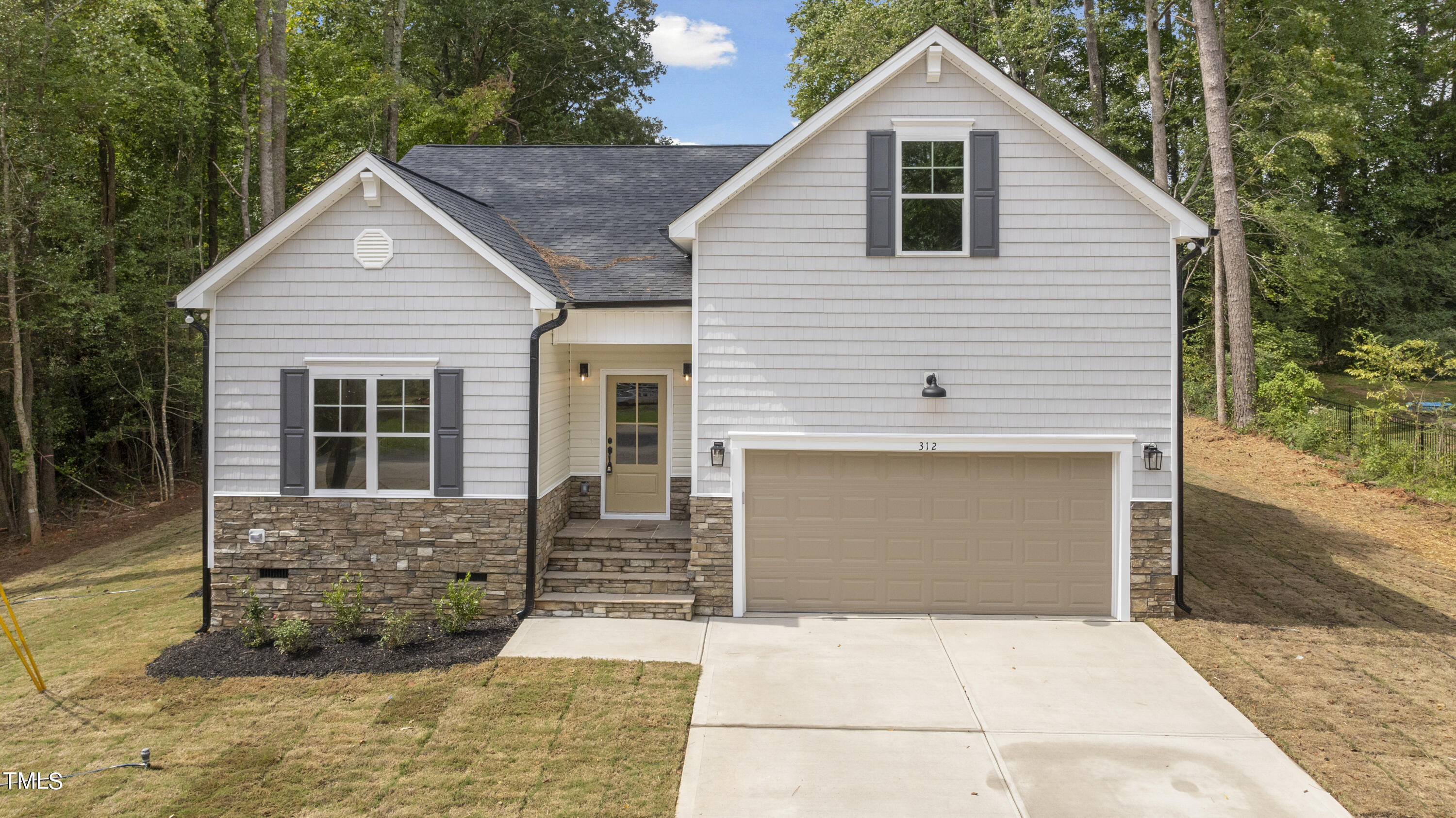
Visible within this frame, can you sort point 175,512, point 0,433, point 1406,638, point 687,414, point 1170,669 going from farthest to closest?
point 175,512 < point 0,433 < point 687,414 < point 1406,638 < point 1170,669

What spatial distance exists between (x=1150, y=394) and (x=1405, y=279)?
24.1 m

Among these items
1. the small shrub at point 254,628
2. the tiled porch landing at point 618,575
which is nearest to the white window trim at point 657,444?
the tiled porch landing at point 618,575

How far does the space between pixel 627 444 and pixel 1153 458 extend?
20.4 ft

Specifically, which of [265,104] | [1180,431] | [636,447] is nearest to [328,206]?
[636,447]

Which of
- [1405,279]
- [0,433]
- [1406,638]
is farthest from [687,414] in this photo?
[1405,279]

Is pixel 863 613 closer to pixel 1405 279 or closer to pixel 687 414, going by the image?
pixel 687 414

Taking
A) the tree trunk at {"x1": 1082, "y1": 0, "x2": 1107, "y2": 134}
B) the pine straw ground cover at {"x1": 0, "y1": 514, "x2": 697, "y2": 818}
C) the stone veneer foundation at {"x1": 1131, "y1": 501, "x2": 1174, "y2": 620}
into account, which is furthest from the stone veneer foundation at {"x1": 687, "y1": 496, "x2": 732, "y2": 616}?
the tree trunk at {"x1": 1082, "y1": 0, "x2": 1107, "y2": 134}

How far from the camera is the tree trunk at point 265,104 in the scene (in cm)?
1645

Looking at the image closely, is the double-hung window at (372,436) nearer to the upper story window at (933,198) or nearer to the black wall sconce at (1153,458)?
the upper story window at (933,198)

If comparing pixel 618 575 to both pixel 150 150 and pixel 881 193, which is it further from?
pixel 150 150

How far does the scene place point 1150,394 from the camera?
816 centimetres

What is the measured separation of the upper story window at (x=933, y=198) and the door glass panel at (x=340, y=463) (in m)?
5.79

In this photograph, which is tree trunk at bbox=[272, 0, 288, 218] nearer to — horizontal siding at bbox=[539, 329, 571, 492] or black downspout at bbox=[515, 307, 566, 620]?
horizontal siding at bbox=[539, 329, 571, 492]

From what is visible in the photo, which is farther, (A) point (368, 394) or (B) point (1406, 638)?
(A) point (368, 394)
